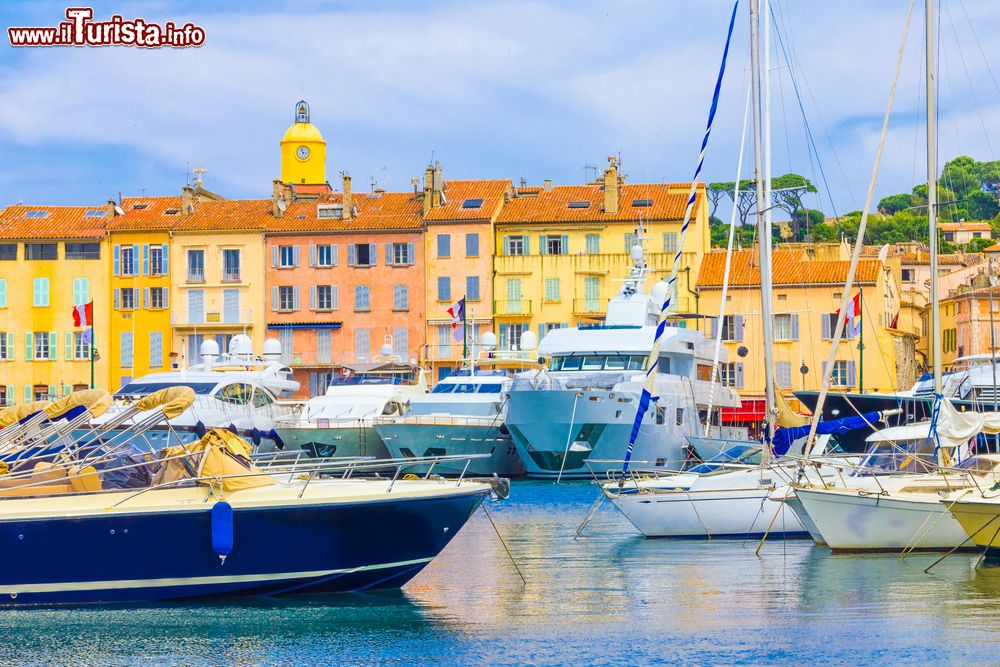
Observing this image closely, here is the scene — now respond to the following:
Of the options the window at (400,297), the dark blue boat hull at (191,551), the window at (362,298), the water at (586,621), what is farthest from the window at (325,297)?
the dark blue boat hull at (191,551)

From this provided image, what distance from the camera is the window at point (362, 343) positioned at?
74.2m

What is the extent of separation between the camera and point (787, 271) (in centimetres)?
7256

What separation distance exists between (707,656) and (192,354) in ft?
200

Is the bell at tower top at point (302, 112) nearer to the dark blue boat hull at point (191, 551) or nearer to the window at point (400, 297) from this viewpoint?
the window at point (400, 297)

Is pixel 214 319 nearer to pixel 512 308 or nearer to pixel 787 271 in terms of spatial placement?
pixel 512 308

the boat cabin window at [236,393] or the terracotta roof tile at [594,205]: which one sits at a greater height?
the terracotta roof tile at [594,205]

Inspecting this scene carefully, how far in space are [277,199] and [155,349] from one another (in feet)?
33.2

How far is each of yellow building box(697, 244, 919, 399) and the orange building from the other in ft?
48.1

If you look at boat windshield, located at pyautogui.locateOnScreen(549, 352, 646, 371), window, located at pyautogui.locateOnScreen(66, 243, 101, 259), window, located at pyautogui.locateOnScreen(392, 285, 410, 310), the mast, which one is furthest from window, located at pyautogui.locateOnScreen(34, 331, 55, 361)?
the mast

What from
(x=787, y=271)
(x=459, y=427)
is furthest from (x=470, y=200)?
(x=459, y=427)

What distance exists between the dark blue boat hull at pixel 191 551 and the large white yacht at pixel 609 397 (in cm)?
2673

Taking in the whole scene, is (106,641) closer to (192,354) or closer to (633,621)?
(633,621)

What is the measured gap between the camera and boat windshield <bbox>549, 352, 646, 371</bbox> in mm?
50781

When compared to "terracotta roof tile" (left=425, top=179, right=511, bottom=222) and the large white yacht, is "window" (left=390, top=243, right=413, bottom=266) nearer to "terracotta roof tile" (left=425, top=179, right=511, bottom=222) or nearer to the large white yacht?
"terracotta roof tile" (left=425, top=179, right=511, bottom=222)
